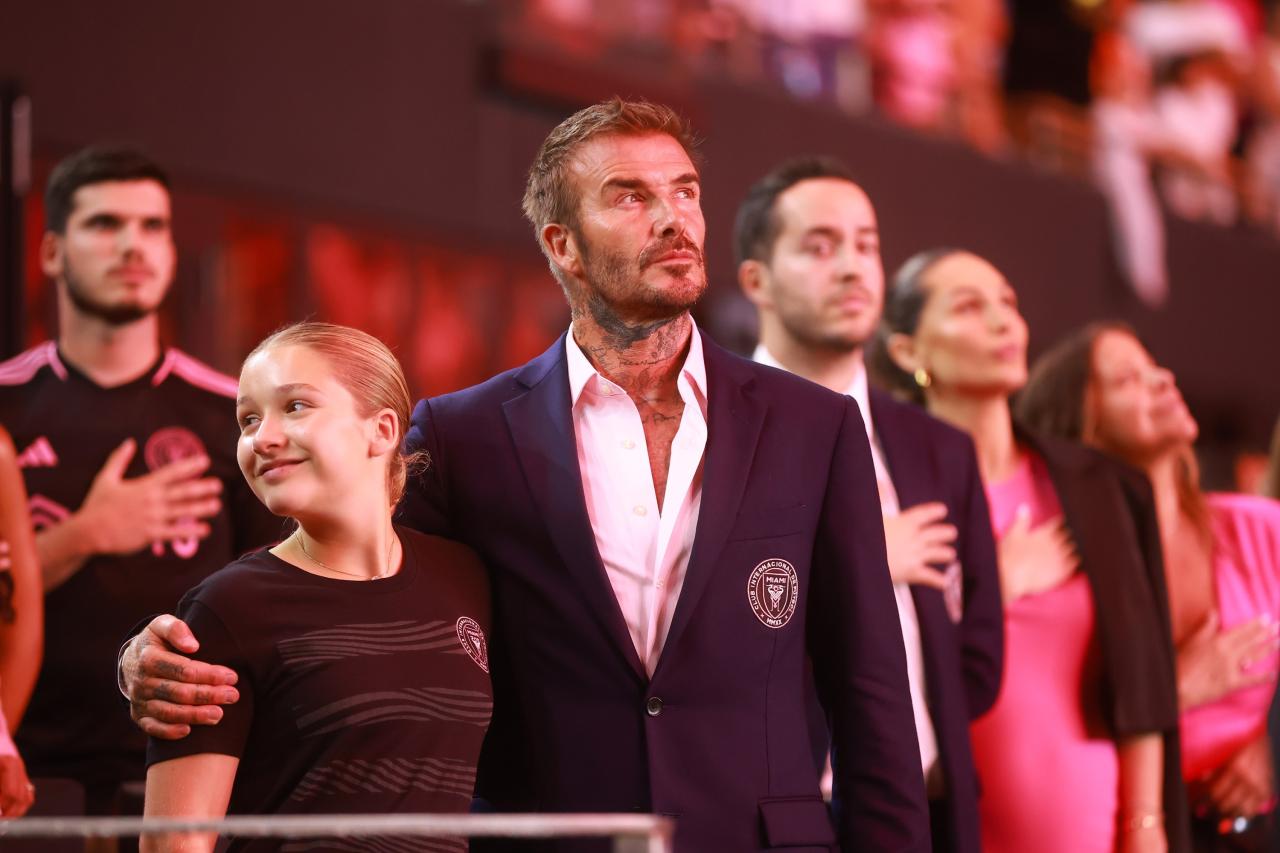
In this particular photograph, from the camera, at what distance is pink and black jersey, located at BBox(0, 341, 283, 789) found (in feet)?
10.5

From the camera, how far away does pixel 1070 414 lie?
4.04 m

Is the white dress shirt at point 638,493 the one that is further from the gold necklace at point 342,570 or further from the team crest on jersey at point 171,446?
the team crest on jersey at point 171,446

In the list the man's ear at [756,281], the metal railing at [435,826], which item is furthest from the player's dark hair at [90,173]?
the metal railing at [435,826]

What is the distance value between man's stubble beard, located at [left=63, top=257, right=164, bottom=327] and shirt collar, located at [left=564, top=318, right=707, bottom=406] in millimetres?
1292

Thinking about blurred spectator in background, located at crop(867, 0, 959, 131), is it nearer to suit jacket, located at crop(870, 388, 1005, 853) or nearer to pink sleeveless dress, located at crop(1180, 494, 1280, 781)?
pink sleeveless dress, located at crop(1180, 494, 1280, 781)

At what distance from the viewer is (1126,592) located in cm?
350

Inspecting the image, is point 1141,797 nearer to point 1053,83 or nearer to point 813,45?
point 813,45

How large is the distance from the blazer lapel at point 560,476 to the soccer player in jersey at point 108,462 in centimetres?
102

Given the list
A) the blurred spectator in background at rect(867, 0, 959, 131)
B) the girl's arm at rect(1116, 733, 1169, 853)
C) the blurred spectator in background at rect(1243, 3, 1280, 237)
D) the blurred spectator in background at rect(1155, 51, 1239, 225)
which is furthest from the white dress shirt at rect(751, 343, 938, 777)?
the blurred spectator in background at rect(1243, 3, 1280, 237)

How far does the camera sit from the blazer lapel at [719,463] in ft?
7.58

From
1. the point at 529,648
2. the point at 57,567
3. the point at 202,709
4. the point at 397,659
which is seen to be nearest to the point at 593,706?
the point at 529,648

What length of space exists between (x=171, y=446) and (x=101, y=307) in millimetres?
307

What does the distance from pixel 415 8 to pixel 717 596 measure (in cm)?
524

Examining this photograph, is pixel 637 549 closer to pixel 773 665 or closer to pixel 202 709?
pixel 773 665
